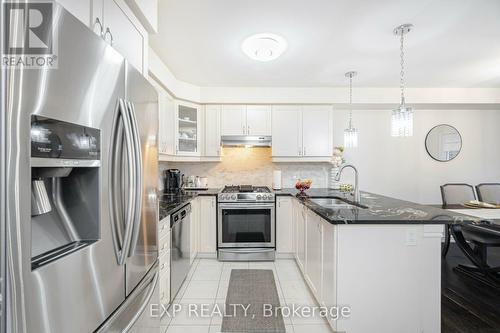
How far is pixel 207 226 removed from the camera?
3521 millimetres

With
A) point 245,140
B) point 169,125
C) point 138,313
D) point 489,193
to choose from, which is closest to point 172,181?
point 169,125

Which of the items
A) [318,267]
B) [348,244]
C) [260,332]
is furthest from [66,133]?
[318,267]

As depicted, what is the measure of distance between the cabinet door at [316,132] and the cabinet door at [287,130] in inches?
3.6

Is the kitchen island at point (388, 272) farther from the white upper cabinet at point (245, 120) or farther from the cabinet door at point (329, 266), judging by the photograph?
the white upper cabinet at point (245, 120)

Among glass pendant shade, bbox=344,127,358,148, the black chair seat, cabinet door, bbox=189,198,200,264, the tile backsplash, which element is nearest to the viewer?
the black chair seat

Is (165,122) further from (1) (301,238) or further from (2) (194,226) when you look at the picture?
(1) (301,238)

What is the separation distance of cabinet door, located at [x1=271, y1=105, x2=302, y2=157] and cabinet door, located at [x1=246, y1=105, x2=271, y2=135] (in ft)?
0.31

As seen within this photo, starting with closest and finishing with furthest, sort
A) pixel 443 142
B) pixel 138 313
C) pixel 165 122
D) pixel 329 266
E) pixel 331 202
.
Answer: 1. pixel 138 313
2. pixel 329 266
3. pixel 165 122
4. pixel 331 202
5. pixel 443 142

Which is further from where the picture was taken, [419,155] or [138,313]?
[419,155]

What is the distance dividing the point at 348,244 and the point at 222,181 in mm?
2672

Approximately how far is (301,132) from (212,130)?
1.41 metres

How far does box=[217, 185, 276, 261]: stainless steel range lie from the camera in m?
3.42

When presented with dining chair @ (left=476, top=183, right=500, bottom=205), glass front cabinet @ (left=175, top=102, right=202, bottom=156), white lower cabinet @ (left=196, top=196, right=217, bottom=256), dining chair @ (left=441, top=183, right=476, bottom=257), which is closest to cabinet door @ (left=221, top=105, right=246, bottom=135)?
glass front cabinet @ (left=175, top=102, right=202, bottom=156)

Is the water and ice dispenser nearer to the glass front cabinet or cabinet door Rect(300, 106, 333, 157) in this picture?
the glass front cabinet
